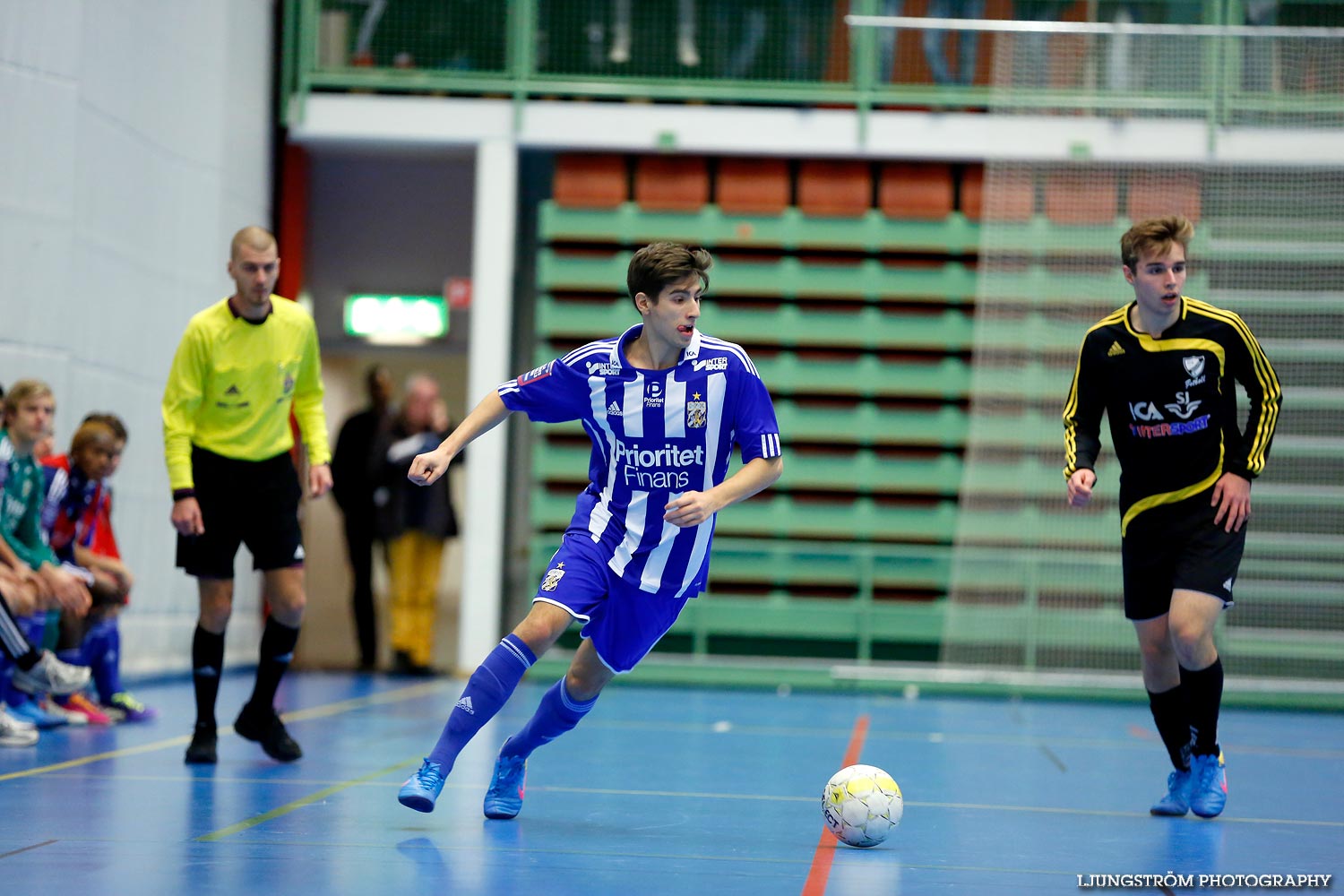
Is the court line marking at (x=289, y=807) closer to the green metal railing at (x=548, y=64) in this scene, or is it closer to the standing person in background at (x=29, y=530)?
the standing person in background at (x=29, y=530)

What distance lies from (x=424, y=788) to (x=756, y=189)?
8.14 metres

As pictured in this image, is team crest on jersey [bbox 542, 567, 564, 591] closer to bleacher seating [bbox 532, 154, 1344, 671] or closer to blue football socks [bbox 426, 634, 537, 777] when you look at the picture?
blue football socks [bbox 426, 634, 537, 777]

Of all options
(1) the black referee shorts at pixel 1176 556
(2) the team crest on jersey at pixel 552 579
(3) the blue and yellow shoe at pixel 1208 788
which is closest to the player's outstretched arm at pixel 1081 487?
(1) the black referee shorts at pixel 1176 556

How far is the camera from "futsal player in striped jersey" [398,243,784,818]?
427cm

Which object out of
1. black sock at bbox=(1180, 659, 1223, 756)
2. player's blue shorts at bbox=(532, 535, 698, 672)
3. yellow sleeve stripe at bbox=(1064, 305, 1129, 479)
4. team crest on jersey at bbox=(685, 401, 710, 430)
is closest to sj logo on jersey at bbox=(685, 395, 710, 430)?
team crest on jersey at bbox=(685, 401, 710, 430)

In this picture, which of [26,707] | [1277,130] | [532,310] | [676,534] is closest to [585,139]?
[532,310]

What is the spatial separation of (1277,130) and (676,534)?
25.8 ft

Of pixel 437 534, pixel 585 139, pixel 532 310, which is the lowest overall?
pixel 437 534

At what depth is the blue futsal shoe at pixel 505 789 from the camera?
4.51m

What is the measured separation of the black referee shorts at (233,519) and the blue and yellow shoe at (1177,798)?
328 cm

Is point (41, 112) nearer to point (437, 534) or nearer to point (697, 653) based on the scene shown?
point (437, 534)

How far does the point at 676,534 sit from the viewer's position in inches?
173

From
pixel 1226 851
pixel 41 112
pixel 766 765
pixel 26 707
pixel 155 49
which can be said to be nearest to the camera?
pixel 1226 851

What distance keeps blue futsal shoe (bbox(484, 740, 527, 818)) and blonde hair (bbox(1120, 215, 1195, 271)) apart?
2.57 m
